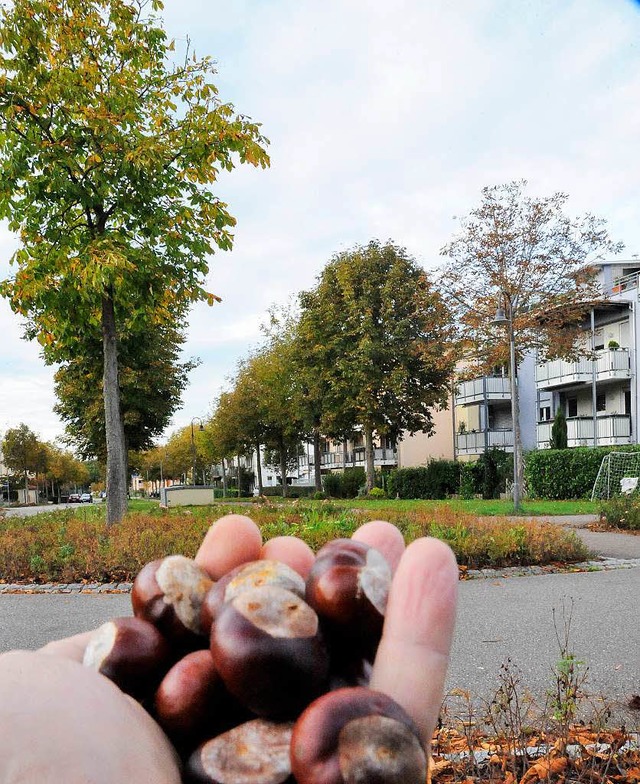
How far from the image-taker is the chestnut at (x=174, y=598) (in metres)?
1.40

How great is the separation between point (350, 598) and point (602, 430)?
3901 centimetres

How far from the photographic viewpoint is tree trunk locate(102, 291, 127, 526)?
41.5 ft

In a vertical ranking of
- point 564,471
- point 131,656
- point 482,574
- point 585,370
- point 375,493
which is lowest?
point 375,493

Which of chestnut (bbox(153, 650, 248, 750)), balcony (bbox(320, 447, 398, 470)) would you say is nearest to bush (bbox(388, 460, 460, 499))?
balcony (bbox(320, 447, 398, 470))

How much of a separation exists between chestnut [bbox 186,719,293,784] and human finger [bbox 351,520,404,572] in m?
0.44

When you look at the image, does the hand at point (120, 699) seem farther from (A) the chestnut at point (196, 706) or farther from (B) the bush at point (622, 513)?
(B) the bush at point (622, 513)

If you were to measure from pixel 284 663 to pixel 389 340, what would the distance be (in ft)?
111

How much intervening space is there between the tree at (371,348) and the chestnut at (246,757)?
31.7 meters

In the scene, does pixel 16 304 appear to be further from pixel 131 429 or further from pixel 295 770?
pixel 131 429

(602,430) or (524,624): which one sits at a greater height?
(602,430)

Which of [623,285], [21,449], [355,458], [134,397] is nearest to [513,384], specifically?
[134,397]

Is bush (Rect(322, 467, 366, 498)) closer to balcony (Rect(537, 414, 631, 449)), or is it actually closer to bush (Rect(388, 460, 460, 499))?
bush (Rect(388, 460, 460, 499))

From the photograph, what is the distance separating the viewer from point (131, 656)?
1.33m

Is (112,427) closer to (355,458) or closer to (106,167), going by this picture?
(106,167)
